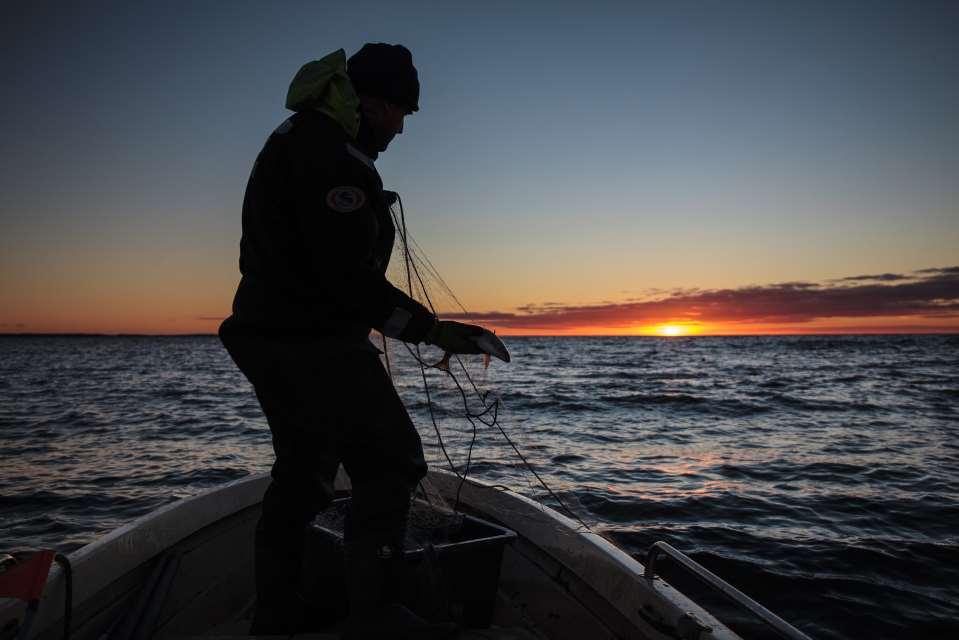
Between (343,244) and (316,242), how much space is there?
9 cm

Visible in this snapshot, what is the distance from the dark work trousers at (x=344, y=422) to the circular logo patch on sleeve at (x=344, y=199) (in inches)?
21.1

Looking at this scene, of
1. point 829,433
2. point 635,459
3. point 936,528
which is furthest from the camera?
point 829,433

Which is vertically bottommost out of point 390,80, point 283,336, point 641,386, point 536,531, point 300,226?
point 641,386

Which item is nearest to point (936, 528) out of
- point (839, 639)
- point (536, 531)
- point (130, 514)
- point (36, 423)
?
point (839, 639)

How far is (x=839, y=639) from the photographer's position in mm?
4484

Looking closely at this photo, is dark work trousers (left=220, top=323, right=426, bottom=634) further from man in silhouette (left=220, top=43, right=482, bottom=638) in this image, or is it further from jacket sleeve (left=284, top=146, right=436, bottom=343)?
jacket sleeve (left=284, top=146, right=436, bottom=343)

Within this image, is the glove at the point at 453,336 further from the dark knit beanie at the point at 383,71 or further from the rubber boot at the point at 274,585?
the rubber boot at the point at 274,585

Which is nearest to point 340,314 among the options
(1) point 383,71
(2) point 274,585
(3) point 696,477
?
(1) point 383,71

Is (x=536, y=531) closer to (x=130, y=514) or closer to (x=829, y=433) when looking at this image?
(x=130, y=514)

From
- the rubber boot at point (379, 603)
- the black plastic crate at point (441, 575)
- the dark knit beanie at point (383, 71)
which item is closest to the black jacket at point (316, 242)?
the dark knit beanie at point (383, 71)

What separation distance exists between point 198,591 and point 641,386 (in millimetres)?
26564

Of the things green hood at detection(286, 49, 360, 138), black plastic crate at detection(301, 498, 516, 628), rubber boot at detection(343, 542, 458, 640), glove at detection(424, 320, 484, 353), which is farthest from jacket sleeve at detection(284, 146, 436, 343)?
black plastic crate at detection(301, 498, 516, 628)

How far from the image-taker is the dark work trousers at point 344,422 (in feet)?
7.14

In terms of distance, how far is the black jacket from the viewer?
1.99 meters
